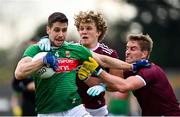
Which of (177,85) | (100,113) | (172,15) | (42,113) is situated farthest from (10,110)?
(172,15)

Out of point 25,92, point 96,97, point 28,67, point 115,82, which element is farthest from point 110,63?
point 25,92

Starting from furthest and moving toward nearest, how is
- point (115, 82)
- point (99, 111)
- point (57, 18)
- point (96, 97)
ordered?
point (99, 111), point (96, 97), point (115, 82), point (57, 18)

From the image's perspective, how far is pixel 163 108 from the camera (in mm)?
10164

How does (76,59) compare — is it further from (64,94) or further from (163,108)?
(163,108)

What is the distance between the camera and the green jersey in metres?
9.31

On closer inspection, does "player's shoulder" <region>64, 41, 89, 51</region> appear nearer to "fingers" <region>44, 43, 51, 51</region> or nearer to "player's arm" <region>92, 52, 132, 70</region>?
"fingers" <region>44, 43, 51, 51</region>

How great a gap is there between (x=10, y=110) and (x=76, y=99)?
1158 centimetres

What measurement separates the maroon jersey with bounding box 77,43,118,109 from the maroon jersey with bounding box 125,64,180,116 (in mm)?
722

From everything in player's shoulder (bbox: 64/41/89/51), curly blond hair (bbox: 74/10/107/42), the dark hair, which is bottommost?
player's shoulder (bbox: 64/41/89/51)

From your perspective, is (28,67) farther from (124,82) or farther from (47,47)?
(124,82)

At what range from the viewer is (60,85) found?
9.31 metres

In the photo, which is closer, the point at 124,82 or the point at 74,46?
the point at 74,46

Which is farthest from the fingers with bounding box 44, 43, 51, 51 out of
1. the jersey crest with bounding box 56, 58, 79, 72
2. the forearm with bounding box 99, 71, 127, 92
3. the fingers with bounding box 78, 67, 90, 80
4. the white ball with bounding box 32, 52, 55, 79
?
the forearm with bounding box 99, 71, 127, 92

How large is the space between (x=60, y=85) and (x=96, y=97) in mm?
1555
